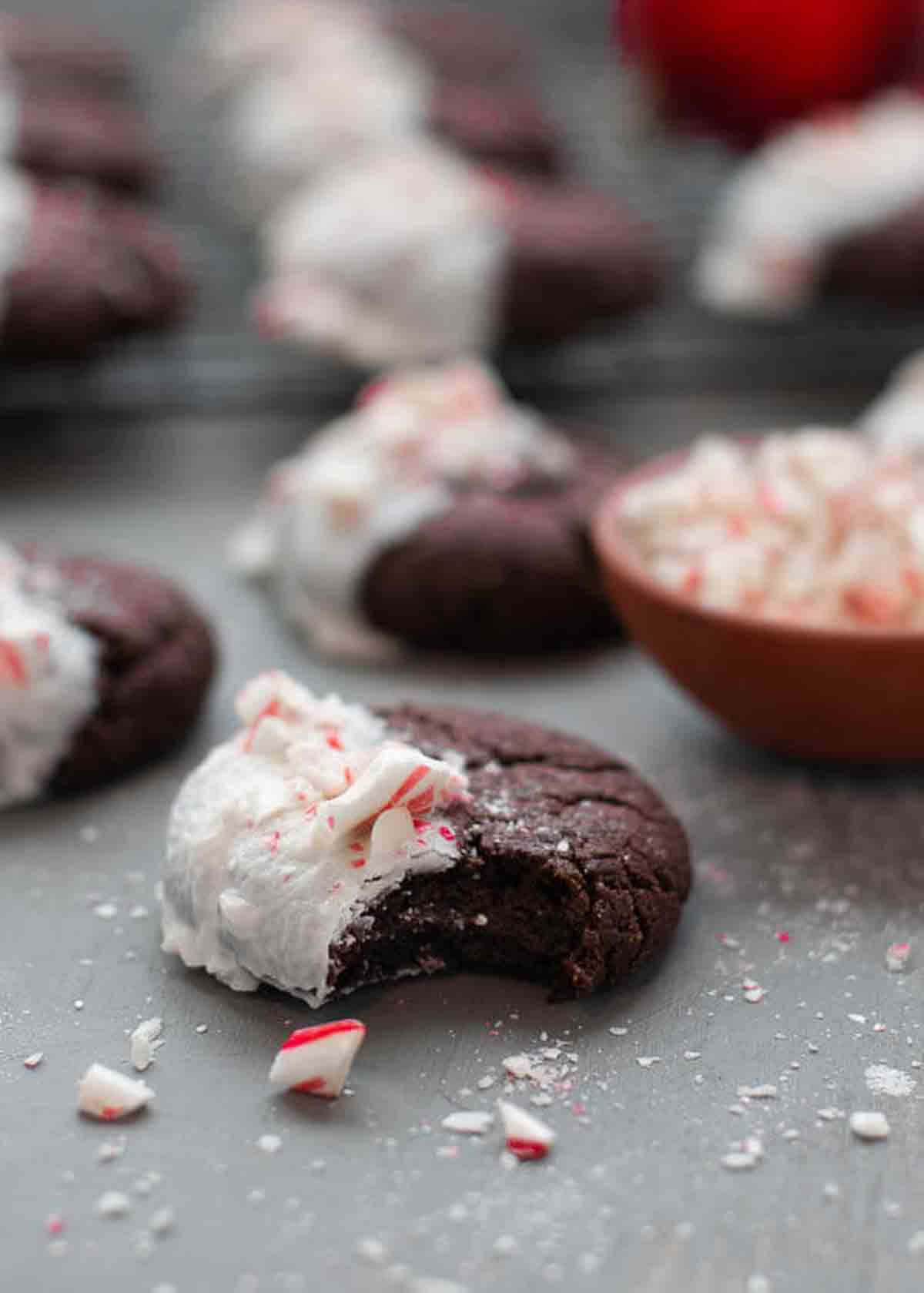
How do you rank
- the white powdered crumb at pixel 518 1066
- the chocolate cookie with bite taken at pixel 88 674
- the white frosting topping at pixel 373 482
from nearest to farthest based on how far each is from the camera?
the white powdered crumb at pixel 518 1066 → the chocolate cookie with bite taken at pixel 88 674 → the white frosting topping at pixel 373 482

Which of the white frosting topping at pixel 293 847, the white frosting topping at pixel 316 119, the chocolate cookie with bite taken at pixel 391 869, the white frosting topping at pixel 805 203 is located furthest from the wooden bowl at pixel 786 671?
the white frosting topping at pixel 316 119

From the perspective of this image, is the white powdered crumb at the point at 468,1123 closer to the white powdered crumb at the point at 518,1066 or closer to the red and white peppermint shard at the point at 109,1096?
the white powdered crumb at the point at 518,1066

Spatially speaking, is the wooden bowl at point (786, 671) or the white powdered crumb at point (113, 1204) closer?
the white powdered crumb at point (113, 1204)

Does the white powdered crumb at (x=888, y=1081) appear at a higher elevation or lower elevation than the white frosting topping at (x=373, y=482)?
lower

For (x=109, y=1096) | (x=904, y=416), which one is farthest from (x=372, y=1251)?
(x=904, y=416)

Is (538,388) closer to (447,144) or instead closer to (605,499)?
(447,144)

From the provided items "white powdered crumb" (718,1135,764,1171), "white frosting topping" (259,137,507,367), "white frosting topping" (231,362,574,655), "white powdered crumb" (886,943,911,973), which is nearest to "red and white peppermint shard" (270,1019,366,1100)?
"white powdered crumb" (718,1135,764,1171)

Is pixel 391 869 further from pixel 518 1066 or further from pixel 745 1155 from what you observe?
pixel 745 1155

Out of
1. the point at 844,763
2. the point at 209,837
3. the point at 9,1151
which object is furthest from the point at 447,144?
the point at 9,1151
